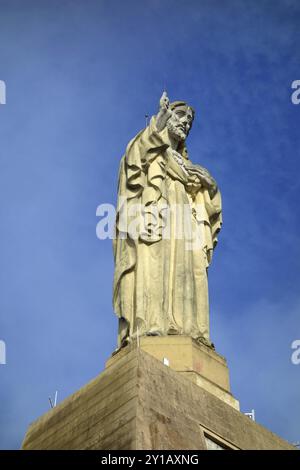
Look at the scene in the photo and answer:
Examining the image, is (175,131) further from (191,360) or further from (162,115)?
(191,360)

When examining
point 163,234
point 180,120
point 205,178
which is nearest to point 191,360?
point 163,234

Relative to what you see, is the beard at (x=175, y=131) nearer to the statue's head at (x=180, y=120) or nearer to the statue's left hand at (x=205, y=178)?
the statue's head at (x=180, y=120)

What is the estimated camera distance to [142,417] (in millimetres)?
8070

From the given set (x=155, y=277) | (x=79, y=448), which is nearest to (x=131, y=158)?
(x=155, y=277)

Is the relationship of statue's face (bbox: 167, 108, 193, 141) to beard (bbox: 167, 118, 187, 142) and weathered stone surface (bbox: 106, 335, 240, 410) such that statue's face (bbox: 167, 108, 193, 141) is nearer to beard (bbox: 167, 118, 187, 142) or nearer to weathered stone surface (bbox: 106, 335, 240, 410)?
beard (bbox: 167, 118, 187, 142)

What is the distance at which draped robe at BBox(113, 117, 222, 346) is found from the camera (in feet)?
36.5

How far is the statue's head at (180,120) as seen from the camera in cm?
1385

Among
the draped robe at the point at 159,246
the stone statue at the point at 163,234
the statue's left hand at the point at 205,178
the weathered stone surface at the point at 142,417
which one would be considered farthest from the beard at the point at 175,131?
the weathered stone surface at the point at 142,417

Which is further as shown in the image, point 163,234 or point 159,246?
point 163,234

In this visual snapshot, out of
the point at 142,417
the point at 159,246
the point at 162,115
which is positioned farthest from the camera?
the point at 162,115

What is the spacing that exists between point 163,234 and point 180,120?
3.05 meters

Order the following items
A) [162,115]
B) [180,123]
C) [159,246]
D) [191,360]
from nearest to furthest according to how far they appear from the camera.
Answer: [191,360]
[159,246]
[162,115]
[180,123]

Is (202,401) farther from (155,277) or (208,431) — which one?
(155,277)

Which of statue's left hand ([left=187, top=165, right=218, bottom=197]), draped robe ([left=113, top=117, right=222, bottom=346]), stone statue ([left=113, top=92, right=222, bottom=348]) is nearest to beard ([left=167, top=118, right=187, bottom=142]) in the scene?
stone statue ([left=113, top=92, right=222, bottom=348])
